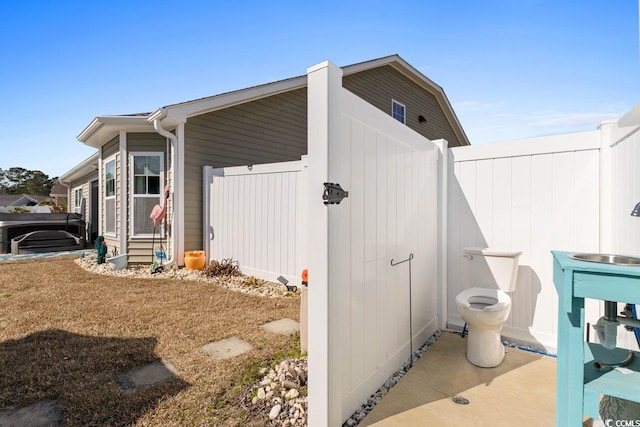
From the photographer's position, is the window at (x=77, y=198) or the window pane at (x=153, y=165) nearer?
the window pane at (x=153, y=165)

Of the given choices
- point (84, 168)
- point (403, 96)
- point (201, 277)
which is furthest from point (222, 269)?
point (84, 168)

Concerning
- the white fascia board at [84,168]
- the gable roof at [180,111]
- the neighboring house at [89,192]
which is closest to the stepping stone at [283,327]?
the gable roof at [180,111]

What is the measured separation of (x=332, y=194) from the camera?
1.71 meters

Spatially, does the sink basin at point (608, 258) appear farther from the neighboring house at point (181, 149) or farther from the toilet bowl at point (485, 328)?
the neighboring house at point (181, 149)

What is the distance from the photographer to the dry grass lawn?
6.34 feet

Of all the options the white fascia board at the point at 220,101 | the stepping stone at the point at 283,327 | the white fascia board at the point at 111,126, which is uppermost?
the white fascia board at the point at 220,101

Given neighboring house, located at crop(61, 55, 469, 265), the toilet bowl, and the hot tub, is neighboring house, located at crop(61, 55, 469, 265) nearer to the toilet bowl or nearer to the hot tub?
the hot tub

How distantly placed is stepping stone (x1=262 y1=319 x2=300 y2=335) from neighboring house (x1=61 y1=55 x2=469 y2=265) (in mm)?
3547

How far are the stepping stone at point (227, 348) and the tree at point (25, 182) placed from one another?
4804 centimetres

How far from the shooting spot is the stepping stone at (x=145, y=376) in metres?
2.19

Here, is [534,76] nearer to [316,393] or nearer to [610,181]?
[610,181]

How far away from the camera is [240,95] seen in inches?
259

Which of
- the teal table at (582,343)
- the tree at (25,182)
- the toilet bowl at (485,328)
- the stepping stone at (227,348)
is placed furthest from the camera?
the tree at (25,182)

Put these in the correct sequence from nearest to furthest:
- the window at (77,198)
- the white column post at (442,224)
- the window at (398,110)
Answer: the white column post at (442,224)
the window at (398,110)
the window at (77,198)
